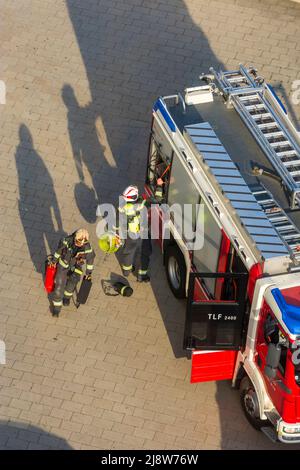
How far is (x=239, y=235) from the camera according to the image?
45.5ft

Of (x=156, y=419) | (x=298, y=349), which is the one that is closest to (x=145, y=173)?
(x=156, y=419)

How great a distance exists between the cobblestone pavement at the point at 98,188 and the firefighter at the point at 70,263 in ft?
1.12

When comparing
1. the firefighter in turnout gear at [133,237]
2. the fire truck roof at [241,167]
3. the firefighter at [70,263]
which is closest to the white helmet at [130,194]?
the firefighter in turnout gear at [133,237]

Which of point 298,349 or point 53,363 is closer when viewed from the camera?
point 298,349

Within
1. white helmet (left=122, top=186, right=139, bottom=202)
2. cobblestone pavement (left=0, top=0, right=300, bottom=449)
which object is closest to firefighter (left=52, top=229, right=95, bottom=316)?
cobblestone pavement (left=0, top=0, right=300, bottom=449)

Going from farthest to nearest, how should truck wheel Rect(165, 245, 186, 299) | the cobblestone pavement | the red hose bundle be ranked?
truck wheel Rect(165, 245, 186, 299) → the red hose bundle → the cobblestone pavement

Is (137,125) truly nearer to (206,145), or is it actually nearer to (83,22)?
(83,22)

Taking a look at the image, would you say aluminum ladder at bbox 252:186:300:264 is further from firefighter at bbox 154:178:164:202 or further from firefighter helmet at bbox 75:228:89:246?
firefighter helmet at bbox 75:228:89:246

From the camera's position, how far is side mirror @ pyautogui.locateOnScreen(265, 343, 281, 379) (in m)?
13.2

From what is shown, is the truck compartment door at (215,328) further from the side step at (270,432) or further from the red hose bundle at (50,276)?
the red hose bundle at (50,276)

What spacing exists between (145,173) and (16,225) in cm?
233

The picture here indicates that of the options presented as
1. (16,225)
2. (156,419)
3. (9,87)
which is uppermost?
(9,87)

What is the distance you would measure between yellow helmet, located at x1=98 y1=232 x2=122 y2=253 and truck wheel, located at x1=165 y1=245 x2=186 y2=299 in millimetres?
784

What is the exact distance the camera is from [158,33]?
66.8 feet
